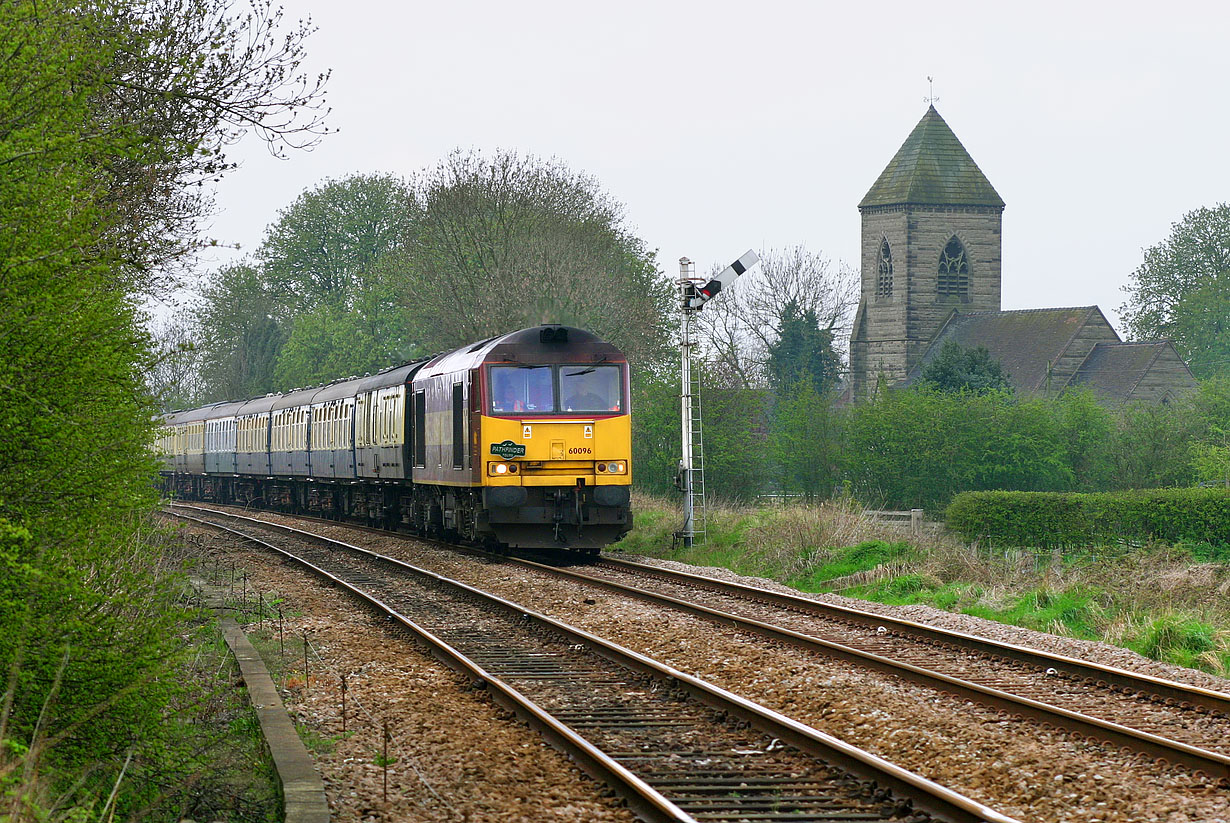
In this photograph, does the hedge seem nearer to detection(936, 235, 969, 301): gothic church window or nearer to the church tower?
the church tower

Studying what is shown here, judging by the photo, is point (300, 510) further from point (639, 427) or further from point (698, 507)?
point (698, 507)

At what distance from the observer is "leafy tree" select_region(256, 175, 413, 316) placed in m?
74.4

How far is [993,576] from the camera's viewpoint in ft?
57.3

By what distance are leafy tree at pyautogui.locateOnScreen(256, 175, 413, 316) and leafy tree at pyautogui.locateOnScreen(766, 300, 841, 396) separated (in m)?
22.8

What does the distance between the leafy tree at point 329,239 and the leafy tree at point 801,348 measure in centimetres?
2280

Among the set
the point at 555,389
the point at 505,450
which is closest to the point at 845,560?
the point at 555,389

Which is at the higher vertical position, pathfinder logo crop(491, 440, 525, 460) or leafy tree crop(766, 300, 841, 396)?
leafy tree crop(766, 300, 841, 396)

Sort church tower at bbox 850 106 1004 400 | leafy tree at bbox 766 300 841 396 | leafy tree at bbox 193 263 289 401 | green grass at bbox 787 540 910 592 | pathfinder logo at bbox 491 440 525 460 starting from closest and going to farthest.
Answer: green grass at bbox 787 540 910 592 < pathfinder logo at bbox 491 440 525 460 < leafy tree at bbox 766 300 841 396 < leafy tree at bbox 193 263 289 401 < church tower at bbox 850 106 1004 400

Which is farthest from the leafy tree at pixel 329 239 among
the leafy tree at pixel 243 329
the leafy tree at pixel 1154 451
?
the leafy tree at pixel 1154 451

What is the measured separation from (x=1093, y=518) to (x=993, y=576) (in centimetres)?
1217

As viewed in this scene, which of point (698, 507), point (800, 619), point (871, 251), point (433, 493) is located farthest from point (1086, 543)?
point (871, 251)

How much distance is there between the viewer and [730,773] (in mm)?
7336

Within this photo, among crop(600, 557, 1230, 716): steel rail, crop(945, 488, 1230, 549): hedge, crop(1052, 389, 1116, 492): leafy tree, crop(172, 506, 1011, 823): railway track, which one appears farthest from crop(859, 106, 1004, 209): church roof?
crop(172, 506, 1011, 823): railway track

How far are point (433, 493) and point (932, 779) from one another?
1767cm
